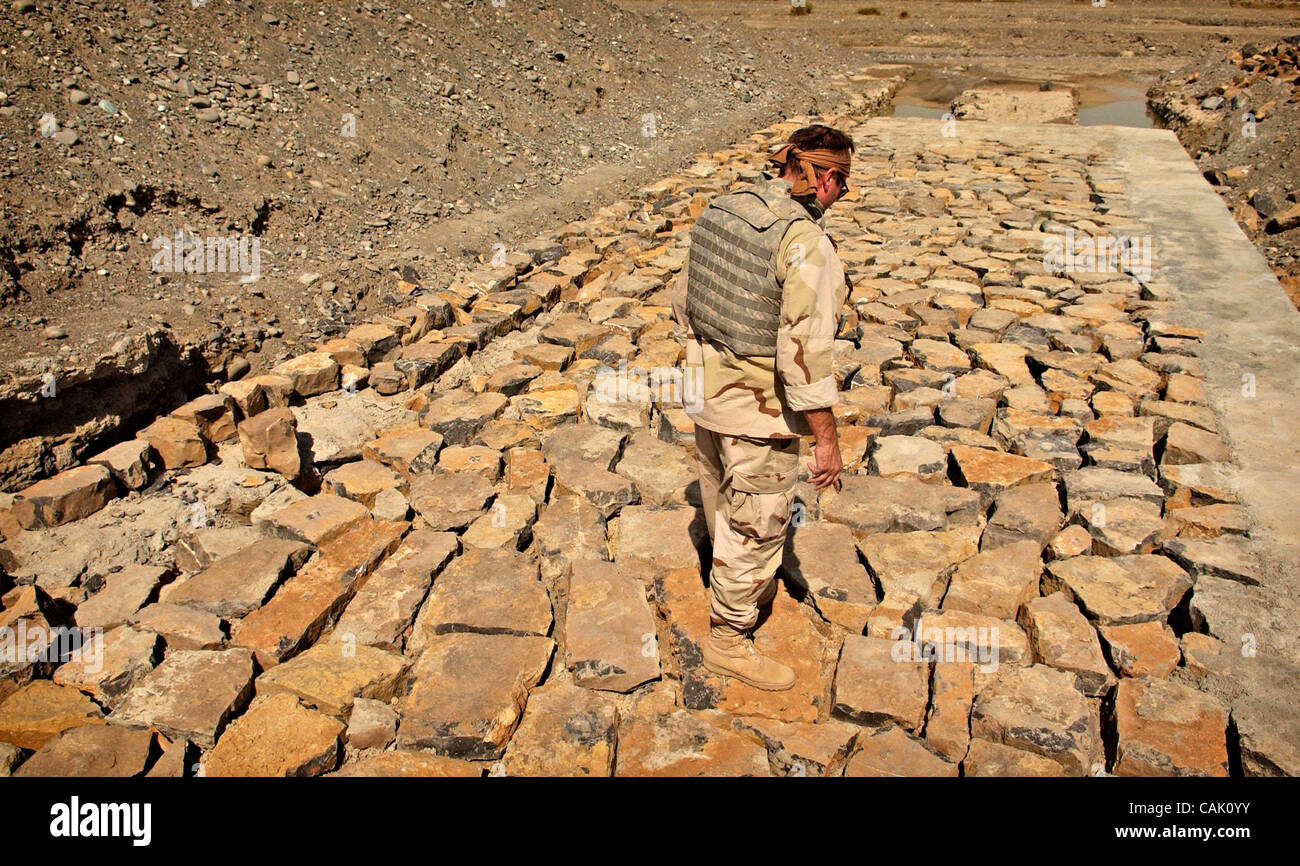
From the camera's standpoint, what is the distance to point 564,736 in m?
2.61

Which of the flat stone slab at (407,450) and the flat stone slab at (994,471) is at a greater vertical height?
the flat stone slab at (994,471)

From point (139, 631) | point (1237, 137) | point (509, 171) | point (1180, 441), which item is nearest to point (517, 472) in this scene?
point (139, 631)

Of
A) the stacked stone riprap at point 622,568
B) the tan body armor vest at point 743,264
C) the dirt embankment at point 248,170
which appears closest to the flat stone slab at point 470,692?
the stacked stone riprap at point 622,568

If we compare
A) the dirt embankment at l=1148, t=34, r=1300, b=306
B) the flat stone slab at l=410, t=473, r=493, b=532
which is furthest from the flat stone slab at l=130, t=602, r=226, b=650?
the dirt embankment at l=1148, t=34, r=1300, b=306

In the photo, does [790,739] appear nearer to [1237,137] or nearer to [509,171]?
[509,171]

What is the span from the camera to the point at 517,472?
396cm

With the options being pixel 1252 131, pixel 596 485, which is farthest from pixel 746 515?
pixel 1252 131

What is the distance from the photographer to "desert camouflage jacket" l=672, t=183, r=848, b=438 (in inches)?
93.9

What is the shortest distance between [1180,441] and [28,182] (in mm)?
6865

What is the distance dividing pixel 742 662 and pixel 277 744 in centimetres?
146

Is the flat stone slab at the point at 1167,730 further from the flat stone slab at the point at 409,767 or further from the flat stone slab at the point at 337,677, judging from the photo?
the flat stone slab at the point at 337,677

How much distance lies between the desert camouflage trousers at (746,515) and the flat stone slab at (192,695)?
5.21ft

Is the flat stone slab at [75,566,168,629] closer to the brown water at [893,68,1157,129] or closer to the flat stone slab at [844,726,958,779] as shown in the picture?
the flat stone slab at [844,726,958,779]

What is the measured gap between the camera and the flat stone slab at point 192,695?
8.56ft
